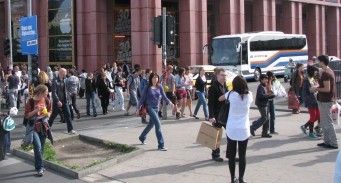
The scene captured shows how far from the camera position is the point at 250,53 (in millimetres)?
32188

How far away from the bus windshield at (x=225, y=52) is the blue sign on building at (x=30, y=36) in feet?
56.7

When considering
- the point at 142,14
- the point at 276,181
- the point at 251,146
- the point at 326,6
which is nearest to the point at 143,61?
the point at 142,14

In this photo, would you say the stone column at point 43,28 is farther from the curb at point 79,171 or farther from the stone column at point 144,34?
the curb at point 79,171

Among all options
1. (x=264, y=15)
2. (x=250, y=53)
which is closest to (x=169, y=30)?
(x=250, y=53)

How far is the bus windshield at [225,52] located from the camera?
1246 inches

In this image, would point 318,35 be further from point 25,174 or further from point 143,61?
point 25,174

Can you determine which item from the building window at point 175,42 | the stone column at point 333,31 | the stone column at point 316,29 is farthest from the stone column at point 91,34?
the stone column at point 333,31

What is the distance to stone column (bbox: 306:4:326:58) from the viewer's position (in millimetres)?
51156

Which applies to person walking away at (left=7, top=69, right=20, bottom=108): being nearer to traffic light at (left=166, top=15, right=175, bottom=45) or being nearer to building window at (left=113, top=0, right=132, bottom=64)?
traffic light at (left=166, top=15, right=175, bottom=45)

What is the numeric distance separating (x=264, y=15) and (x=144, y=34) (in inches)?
609

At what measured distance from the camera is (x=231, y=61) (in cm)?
3164

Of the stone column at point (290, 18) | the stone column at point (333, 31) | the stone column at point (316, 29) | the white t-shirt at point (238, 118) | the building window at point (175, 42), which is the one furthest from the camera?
the stone column at point (333, 31)

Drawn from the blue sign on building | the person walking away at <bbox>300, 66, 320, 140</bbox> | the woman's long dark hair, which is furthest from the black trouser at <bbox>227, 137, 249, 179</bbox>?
the blue sign on building

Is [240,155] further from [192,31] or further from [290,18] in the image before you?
[290,18]
